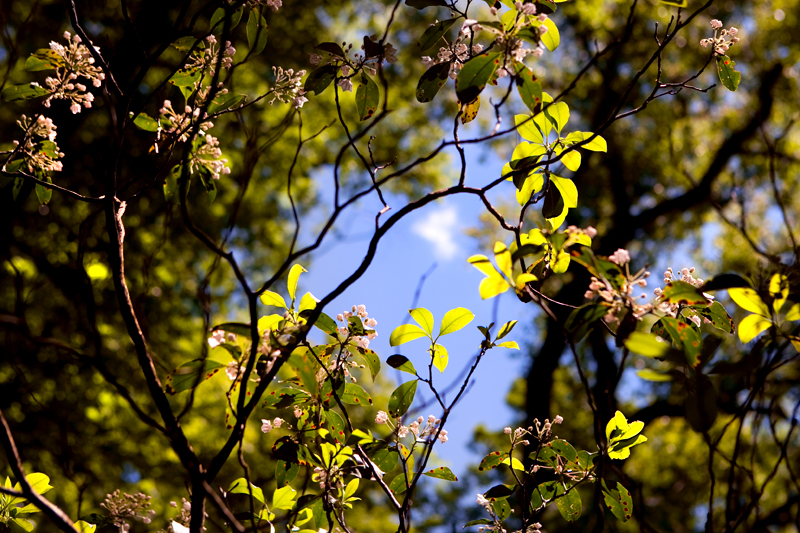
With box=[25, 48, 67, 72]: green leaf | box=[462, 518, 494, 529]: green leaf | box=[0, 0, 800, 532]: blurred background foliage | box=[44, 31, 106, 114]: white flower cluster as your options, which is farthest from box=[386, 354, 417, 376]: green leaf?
box=[0, 0, 800, 532]: blurred background foliage

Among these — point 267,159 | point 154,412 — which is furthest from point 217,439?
point 267,159

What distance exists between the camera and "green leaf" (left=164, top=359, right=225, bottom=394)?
1.02 meters

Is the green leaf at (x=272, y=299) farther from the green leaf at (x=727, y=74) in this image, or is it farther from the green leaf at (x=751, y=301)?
the green leaf at (x=727, y=74)

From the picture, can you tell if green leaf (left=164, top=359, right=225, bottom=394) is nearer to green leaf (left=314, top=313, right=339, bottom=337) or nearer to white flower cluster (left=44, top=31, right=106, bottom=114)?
green leaf (left=314, top=313, right=339, bottom=337)

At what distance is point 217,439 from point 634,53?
8.09m

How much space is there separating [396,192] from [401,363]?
8504 mm

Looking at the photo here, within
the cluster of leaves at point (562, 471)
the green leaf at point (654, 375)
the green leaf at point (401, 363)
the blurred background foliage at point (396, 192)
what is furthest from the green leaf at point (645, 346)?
the blurred background foliage at point (396, 192)

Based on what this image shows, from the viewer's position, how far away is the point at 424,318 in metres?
1.25

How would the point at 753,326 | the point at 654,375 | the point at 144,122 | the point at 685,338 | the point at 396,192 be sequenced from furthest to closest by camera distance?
the point at 396,192 → the point at 144,122 → the point at 753,326 → the point at 685,338 → the point at 654,375

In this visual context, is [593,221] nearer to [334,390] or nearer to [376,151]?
[376,151]

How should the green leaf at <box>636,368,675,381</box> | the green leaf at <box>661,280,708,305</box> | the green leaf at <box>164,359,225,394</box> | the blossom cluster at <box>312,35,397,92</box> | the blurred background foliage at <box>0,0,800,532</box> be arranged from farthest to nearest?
the blurred background foliage at <box>0,0,800,532</box>, the blossom cluster at <box>312,35,397,92</box>, the green leaf at <box>164,359,225,394</box>, the green leaf at <box>661,280,708,305</box>, the green leaf at <box>636,368,675,381</box>

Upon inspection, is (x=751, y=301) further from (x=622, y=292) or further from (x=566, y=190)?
(x=566, y=190)

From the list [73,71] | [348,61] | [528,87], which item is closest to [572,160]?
[528,87]

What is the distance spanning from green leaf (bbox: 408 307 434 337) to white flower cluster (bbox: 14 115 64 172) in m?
0.99
